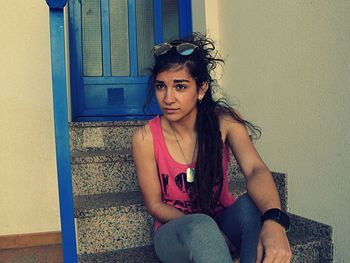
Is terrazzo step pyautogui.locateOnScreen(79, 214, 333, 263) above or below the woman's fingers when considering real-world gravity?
below

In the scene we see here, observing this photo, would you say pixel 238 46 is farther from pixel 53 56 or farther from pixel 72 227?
pixel 72 227

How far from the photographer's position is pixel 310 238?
5.53ft

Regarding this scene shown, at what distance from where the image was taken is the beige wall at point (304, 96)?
161 cm

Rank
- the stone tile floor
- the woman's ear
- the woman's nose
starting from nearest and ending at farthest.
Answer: the woman's nose
the woman's ear
the stone tile floor

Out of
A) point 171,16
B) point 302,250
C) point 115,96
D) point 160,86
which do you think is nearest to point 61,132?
point 160,86

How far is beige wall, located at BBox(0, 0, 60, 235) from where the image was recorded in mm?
2393

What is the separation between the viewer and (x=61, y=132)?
1.32m

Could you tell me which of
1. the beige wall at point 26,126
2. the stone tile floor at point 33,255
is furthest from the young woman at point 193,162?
the beige wall at point 26,126

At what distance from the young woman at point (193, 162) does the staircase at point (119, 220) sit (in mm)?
284

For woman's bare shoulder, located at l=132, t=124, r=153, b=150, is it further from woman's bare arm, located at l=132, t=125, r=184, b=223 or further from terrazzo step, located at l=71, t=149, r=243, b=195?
terrazzo step, located at l=71, t=149, r=243, b=195

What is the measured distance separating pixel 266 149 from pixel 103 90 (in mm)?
1441

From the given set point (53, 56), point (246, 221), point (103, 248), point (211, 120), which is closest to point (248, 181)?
point (246, 221)

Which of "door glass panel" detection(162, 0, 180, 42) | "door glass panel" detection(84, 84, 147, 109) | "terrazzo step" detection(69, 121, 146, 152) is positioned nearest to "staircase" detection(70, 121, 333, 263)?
"terrazzo step" detection(69, 121, 146, 152)

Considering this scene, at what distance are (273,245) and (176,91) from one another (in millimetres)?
643
